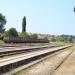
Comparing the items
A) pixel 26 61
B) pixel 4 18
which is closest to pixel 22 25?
pixel 4 18

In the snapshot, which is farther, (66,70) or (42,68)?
(42,68)

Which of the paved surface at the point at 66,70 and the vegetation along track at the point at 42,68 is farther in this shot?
the paved surface at the point at 66,70

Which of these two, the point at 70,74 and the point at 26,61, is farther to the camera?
Answer: the point at 26,61

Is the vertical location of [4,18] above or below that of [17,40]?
above

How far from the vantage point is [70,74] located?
666 inches

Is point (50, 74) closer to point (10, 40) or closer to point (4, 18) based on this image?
point (10, 40)

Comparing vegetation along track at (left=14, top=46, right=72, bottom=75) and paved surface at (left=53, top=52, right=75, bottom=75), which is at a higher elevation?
vegetation along track at (left=14, top=46, right=72, bottom=75)

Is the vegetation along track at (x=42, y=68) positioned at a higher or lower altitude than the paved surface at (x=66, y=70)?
higher

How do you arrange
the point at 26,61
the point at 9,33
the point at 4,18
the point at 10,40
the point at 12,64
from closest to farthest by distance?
the point at 12,64
the point at 26,61
the point at 10,40
the point at 9,33
the point at 4,18

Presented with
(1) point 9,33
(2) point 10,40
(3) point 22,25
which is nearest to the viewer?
(2) point 10,40

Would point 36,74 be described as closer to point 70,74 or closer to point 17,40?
point 70,74

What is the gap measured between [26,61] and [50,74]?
6.82 m

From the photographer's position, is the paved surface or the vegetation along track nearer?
the vegetation along track

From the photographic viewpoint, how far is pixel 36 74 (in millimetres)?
16562
